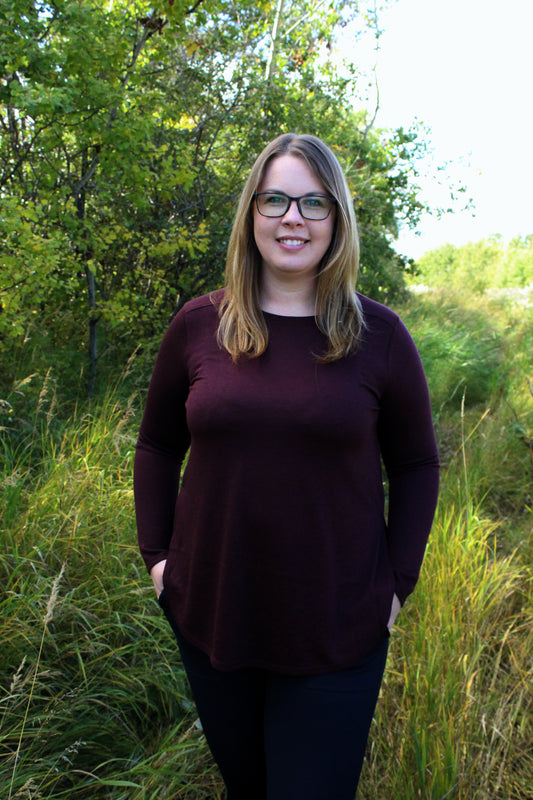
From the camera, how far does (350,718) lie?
1.48m

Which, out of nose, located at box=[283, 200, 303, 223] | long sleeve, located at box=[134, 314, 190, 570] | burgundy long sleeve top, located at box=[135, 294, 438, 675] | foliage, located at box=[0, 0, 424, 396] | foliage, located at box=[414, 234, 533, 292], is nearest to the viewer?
Answer: burgundy long sleeve top, located at box=[135, 294, 438, 675]

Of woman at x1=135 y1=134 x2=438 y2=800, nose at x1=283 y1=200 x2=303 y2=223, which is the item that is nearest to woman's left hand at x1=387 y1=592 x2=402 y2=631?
woman at x1=135 y1=134 x2=438 y2=800

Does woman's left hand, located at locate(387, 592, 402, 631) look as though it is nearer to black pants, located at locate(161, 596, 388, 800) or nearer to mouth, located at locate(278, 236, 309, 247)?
black pants, located at locate(161, 596, 388, 800)

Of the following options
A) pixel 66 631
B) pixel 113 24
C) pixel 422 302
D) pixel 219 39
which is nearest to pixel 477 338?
pixel 422 302

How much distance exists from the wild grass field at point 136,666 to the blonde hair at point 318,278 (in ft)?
2.91

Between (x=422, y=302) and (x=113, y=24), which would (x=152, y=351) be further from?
(x=422, y=302)

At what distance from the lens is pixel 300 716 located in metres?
1.46

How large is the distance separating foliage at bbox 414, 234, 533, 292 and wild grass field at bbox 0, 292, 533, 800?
12567 millimetres

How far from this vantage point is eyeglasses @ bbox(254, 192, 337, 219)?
5.21ft

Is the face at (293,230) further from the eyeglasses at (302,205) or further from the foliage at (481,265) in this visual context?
the foliage at (481,265)

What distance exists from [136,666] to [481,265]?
16545 millimetres

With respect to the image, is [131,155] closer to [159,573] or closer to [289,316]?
[289,316]

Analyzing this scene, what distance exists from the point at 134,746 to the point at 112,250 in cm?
389

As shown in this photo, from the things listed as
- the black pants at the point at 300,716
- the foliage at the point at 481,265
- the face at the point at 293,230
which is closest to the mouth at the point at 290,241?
the face at the point at 293,230
